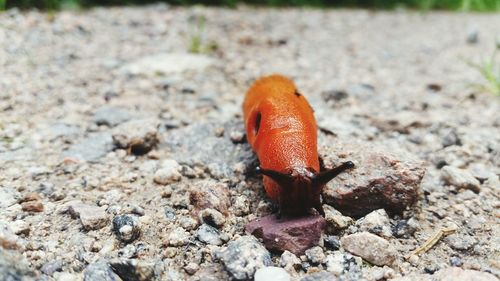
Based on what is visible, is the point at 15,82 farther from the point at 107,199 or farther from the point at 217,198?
the point at 217,198

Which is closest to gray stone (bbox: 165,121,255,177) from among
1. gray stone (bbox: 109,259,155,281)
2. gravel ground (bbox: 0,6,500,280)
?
gravel ground (bbox: 0,6,500,280)

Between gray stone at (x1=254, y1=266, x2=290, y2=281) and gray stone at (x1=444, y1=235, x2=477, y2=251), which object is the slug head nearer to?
gray stone at (x1=254, y1=266, x2=290, y2=281)

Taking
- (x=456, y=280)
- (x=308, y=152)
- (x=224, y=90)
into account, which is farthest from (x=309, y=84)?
(x=456, y=280)

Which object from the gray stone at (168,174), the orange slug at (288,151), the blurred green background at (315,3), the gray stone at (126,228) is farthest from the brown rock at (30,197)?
the blurred green background at (315,3)

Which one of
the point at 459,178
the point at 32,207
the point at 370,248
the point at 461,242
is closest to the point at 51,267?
the point at 32,207

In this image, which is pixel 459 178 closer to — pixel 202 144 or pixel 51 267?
pixel 202 144

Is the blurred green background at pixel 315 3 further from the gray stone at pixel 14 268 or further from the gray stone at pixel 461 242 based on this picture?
the gray stone at pixel 461 242
